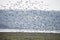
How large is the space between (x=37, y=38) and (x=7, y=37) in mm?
310

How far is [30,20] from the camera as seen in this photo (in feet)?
4.09

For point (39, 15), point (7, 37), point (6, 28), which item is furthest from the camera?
point (39, 15)

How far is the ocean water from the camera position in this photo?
3.86 feet

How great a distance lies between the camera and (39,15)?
128 cm

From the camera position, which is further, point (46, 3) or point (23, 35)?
point (46, 3)

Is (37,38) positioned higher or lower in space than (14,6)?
lower

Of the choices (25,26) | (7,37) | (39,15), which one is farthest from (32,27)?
(7,37)

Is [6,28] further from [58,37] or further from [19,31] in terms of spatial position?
[58,37]

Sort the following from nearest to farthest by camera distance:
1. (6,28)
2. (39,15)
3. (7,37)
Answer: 1. (7,37)
2. (6,28)
3. (39,15)

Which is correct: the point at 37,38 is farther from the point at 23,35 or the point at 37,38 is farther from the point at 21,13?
the point at 21,13

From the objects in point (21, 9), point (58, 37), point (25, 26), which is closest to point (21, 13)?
point (21, 9)

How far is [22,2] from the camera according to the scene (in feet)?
4.32

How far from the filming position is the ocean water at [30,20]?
46.3 inches

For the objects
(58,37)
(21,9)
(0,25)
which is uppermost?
(21,9)
